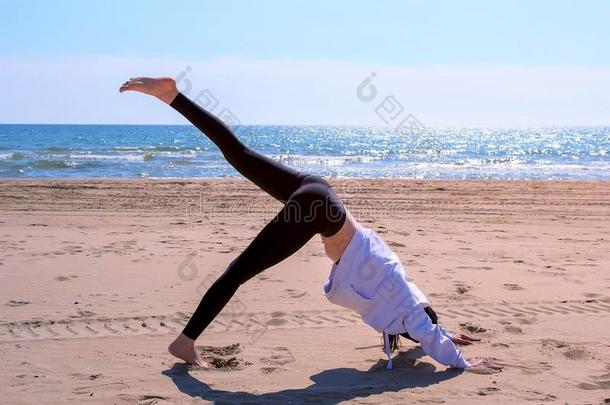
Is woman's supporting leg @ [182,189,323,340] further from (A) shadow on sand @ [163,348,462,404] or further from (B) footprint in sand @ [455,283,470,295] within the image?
(B) footprint in sand @ [455,283,470,295]

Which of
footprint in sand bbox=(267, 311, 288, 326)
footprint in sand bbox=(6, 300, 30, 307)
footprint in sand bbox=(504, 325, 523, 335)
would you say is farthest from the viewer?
footprint in sand bbox=(6, 300, 30, 307)

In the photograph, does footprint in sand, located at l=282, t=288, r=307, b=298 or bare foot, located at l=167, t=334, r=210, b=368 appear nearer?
bare foot, located at l=167, t=334, r=210, b=368

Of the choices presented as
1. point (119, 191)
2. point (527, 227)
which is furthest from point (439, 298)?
point (119, 191)

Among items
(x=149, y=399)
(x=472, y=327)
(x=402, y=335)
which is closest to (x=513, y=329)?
(x=472, y=327)

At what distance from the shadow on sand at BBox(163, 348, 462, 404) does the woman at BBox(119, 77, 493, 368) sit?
11 cm

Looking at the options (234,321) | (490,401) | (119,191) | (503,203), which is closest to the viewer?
(490,401)

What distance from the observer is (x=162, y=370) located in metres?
4.26

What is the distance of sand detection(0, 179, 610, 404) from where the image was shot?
396 centimetres

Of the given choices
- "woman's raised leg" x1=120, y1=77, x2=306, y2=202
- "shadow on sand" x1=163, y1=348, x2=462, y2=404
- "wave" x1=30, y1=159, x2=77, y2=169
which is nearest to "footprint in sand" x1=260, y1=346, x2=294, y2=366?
"shadow on sand" x1=163, y1=348, x2=462, y2=404

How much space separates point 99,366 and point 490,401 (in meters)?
2.36

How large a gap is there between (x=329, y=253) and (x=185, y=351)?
3.55ft

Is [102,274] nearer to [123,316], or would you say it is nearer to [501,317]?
[123,316]

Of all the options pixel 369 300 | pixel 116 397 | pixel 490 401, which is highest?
pixel 369 300

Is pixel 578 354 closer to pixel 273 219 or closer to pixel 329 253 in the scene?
pixel 329 253
